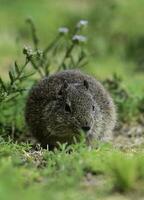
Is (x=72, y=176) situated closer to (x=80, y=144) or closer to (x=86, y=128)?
(x=80, y=144)

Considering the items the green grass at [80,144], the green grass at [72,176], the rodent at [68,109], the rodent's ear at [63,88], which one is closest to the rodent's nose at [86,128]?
the rodent at [68,109]

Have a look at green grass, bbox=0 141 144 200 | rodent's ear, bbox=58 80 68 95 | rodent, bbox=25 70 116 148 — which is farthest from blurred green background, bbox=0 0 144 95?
green grass, bbox=0 141 144 200

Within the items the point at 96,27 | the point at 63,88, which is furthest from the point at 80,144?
the point at 96,27

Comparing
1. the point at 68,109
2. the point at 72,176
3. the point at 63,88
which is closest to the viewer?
the point at 72,176

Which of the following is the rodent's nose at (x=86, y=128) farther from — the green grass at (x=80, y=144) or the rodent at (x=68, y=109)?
the green grass at (x=80, y=144)

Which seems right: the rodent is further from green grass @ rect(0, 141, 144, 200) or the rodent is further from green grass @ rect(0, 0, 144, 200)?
green grass @ rect(0, 141, 144, 200)

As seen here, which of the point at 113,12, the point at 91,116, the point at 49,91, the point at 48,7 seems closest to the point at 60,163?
the point at 91,116
